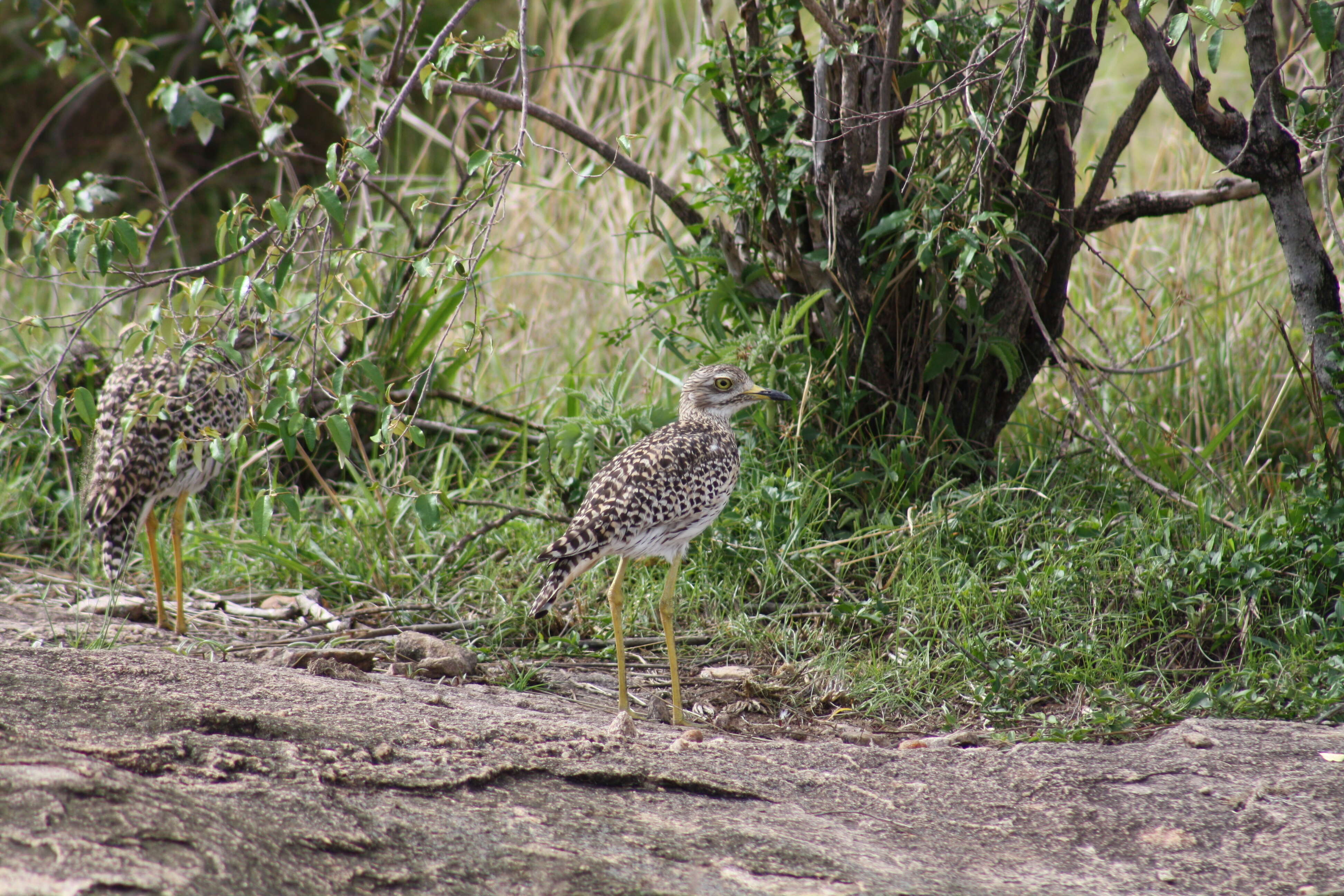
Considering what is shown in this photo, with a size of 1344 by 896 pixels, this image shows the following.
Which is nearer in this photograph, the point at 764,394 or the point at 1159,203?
the point at 764,394

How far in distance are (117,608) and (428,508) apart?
7.30 feet

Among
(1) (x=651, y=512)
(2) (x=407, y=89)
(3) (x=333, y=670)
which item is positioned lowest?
(3) (x=333, y=670)

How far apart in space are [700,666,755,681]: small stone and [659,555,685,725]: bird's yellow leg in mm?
118

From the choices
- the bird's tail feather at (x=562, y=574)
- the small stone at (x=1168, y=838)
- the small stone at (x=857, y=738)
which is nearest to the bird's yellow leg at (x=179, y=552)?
the bird's tail feather at (x=562, y=574)

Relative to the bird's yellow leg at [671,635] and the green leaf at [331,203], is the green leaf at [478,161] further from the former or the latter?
the bird's yellow leg at [671,635]

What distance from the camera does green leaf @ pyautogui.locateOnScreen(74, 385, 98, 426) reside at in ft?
10.8

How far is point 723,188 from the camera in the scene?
194 inches

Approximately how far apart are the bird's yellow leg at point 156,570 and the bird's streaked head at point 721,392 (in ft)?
7.54

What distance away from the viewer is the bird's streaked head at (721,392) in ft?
15.4

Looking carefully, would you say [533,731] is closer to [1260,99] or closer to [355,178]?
[355,178]

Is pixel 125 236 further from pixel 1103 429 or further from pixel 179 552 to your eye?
pixel 1103 429

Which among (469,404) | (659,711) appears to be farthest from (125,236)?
(469,404)

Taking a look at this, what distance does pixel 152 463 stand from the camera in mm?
4758

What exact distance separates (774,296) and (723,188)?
1.78 ft
